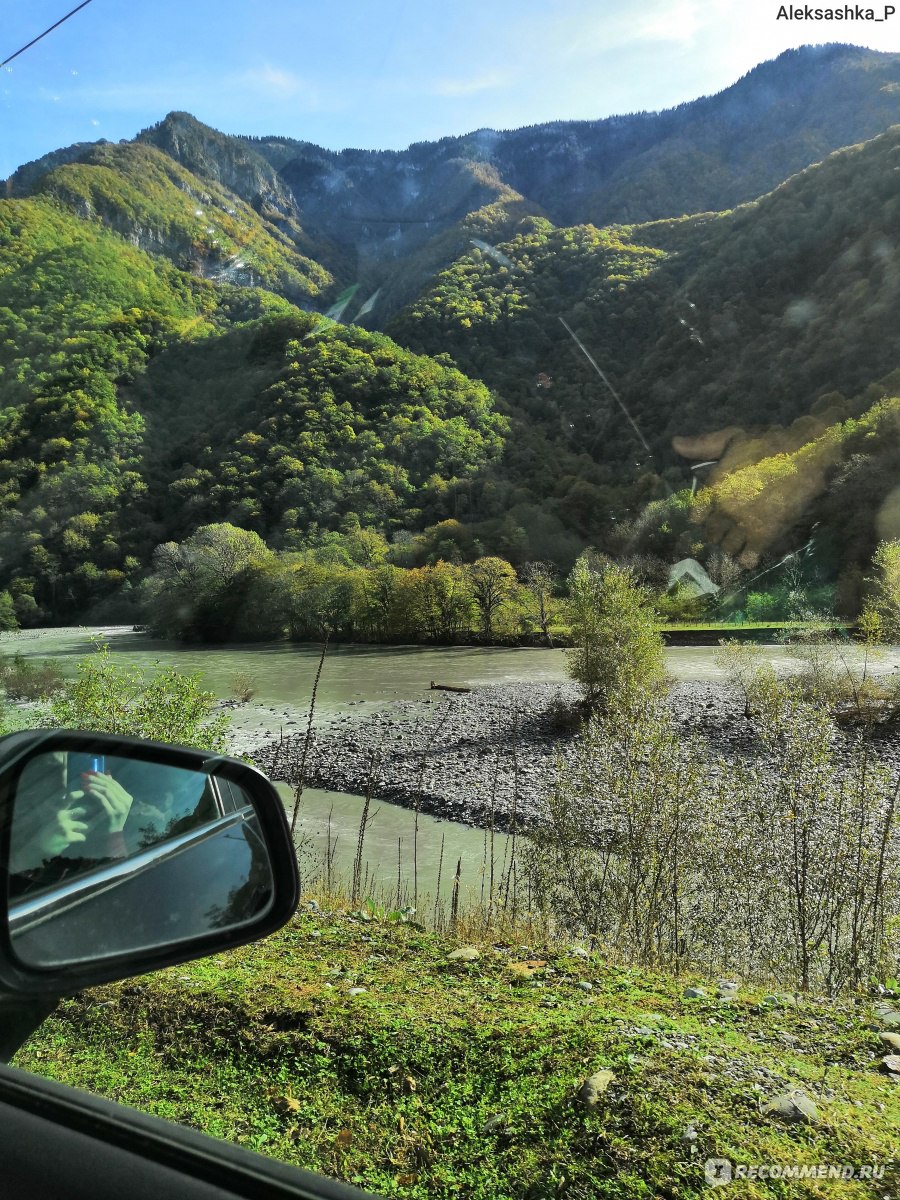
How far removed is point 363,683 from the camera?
2361cm

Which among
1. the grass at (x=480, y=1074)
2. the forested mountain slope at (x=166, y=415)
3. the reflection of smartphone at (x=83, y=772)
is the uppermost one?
the forested mountain slope at (x=166, y=415)

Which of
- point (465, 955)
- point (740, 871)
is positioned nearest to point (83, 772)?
point (465, 955)

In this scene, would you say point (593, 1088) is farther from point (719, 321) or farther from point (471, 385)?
point (471, 385)

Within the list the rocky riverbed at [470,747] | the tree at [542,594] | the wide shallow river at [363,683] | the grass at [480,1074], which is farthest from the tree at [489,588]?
the grass at [480,1074]

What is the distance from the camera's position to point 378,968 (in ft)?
11.6

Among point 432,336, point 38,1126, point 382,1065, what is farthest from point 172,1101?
point 432,336

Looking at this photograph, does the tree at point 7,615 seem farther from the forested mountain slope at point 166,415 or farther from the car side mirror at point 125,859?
the car side mirror at point 125,859

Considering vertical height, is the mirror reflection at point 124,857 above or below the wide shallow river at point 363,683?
above

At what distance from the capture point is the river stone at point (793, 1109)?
72.9 inches

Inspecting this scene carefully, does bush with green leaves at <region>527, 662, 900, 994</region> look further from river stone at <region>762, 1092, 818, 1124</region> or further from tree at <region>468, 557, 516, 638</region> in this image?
tree at <region>468, 557, 516, 638</region>

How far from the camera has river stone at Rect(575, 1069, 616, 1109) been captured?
199 centimetres

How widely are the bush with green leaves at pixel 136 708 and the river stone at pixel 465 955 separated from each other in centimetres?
253

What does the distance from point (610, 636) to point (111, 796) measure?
14951 mm

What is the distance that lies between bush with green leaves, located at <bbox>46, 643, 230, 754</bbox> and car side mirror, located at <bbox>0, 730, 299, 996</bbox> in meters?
4.49
